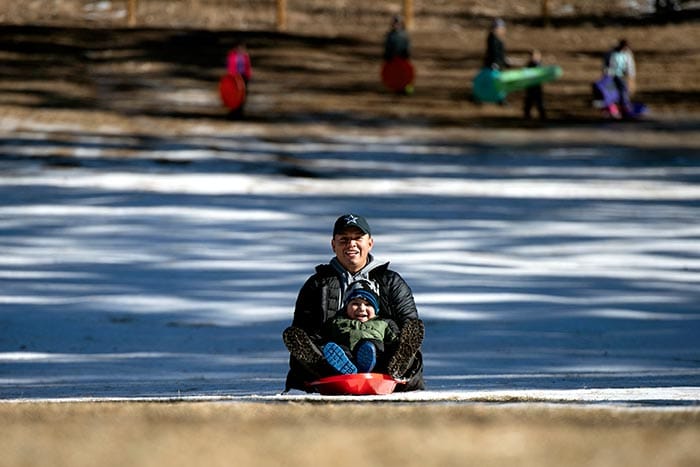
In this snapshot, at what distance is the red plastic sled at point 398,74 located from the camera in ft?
107

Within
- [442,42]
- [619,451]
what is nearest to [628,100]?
[442,42]

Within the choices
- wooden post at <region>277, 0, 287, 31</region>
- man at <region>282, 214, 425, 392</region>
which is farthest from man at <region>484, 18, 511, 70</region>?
man at <region>282, 214, 425, 392</region>

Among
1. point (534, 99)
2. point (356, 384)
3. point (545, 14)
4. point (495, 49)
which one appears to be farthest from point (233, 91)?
point (356, 384)

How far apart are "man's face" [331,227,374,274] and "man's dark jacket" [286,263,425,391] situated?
8cm

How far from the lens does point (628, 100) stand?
31203 mm

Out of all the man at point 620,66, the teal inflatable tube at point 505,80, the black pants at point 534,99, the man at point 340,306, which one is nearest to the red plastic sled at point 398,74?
the teal inflatable tube at point 505,80

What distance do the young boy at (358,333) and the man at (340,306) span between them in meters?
0.05

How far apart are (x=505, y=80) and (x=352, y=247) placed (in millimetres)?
24679

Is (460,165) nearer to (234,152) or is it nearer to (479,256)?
(234,152)

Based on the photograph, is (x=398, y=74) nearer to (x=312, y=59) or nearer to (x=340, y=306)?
(x=312, y=59)

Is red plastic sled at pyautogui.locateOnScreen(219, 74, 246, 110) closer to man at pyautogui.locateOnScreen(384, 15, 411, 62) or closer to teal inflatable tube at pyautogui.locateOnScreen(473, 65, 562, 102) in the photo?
man at pyautogui.locateOnScreen(384, 15, 411, 62)

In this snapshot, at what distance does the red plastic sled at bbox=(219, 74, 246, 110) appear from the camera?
1190 inches

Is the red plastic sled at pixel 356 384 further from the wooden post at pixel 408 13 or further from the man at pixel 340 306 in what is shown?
the wooden post at pixel 408 13

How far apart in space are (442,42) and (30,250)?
69.8 ft
